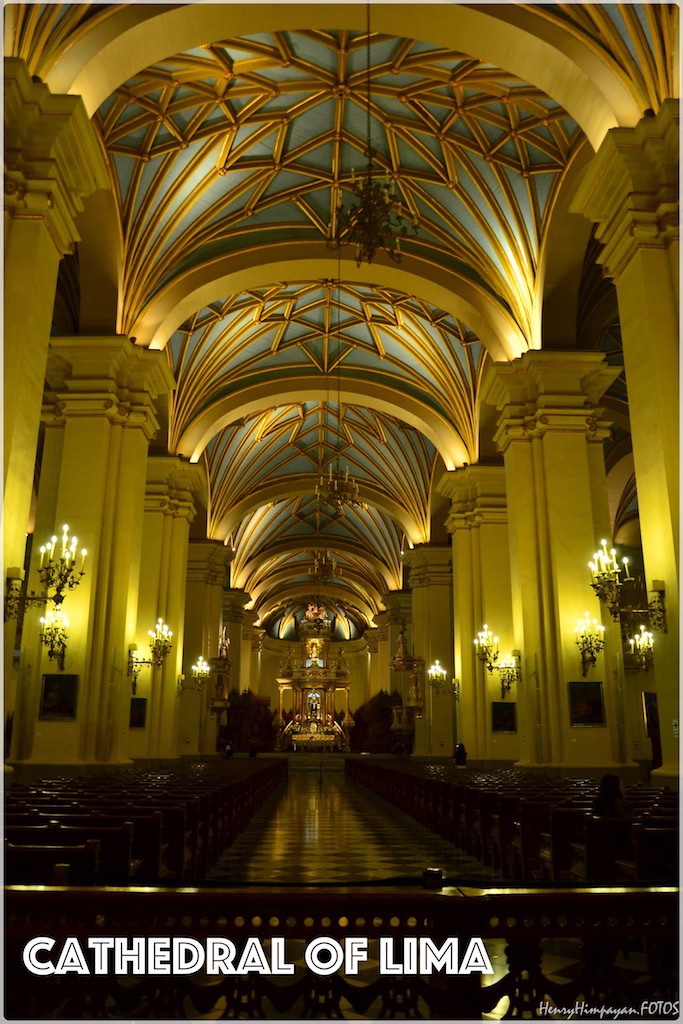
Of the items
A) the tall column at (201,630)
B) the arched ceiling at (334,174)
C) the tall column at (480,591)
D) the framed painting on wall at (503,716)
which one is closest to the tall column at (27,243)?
the arched ceiling at (334,174)

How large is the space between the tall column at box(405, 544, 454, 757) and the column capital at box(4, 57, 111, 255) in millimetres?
17071

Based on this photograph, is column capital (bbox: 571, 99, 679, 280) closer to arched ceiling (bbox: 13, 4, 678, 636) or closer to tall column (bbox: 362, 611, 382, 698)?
arched ceiling (bbox: 13, 4, 678, 636)

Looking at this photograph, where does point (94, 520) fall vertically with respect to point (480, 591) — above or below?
above

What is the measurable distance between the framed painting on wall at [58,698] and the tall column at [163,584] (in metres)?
4.49

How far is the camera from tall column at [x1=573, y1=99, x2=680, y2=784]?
7.61 metres

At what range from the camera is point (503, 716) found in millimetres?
15781

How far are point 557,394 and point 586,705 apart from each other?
510 cm

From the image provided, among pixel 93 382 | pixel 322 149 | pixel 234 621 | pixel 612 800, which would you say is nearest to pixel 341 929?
pixel 612 800

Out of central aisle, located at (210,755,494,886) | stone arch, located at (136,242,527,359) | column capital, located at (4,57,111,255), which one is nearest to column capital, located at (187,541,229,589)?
central aisle, located at (210,755,494,886)

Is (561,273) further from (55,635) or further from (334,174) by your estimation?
(55,635)

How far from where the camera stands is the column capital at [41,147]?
7.68m

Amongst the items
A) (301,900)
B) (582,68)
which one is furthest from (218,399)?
(301,900)

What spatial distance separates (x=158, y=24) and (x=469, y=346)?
1039cm

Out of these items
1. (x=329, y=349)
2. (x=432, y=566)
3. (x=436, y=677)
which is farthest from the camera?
(x=432, y=566)
